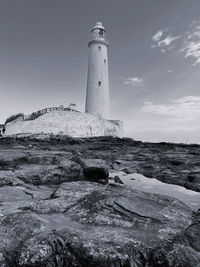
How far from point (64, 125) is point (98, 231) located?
39351 millimetres

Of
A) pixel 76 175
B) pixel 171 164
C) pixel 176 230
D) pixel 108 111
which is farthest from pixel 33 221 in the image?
pixel 108 111

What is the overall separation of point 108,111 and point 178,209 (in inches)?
1672

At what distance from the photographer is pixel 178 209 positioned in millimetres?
3998

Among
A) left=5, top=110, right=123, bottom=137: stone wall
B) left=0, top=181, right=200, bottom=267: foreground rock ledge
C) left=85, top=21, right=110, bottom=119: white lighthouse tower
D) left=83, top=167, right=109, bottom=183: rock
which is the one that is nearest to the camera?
left=0, top=181, right=200, bottom=267: foreground rock ledge

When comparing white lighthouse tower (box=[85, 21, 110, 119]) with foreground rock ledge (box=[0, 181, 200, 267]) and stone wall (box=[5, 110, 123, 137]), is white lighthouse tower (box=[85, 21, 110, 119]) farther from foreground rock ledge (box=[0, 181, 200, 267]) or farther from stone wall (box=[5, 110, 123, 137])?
foreground rock ledge (box=[0, 181, 200, 267])

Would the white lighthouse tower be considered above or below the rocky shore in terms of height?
above

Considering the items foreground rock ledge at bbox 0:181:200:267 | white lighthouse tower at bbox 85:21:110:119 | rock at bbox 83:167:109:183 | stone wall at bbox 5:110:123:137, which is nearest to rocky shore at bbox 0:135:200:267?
foreground rock ledge at bbox 0:181:200:267

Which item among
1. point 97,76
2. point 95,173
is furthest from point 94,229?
point 97,76

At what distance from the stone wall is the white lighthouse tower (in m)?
2.29

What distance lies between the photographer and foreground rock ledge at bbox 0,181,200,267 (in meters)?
2.63

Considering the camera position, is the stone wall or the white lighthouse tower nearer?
the stone wall

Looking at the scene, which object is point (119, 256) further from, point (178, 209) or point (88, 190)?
point (88, 190)

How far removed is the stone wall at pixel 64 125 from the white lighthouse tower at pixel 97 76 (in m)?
2.29

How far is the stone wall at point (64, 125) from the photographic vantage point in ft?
128
